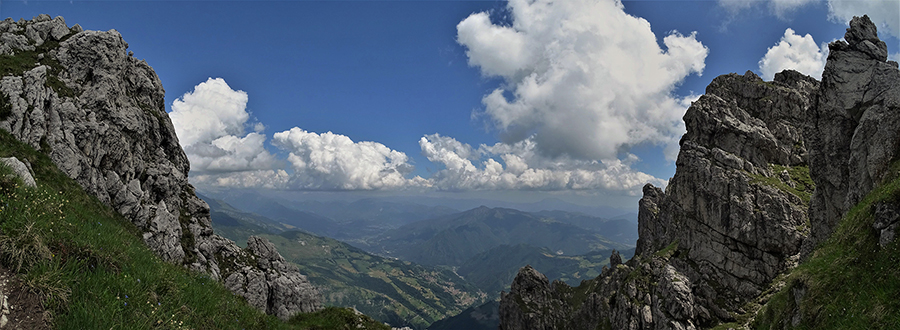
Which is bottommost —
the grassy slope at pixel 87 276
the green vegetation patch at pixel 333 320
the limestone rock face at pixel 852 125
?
the green vegetation patch at pixel 333 320

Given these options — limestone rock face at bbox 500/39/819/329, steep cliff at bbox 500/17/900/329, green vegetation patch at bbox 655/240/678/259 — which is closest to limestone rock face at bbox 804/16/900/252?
steep cliff at bbox 500/17/900/329

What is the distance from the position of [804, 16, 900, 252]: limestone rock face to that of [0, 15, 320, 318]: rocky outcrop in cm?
5587

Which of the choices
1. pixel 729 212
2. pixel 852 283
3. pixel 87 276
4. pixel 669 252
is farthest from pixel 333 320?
pixel 669 252

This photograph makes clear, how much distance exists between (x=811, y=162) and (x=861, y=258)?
2921 cm

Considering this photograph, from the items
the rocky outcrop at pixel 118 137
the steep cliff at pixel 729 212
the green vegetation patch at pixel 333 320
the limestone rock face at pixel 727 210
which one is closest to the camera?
the green vegetation patch at pixel 333 320

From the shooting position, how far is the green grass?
37.8 feet

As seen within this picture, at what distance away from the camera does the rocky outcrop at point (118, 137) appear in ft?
114

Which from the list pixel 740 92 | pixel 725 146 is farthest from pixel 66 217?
pixel 740 92

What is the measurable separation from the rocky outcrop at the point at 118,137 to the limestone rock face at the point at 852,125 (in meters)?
55.9

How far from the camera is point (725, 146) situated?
310 ft

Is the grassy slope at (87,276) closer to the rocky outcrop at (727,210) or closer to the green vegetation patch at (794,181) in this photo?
the rocky outcrop at (727,210)

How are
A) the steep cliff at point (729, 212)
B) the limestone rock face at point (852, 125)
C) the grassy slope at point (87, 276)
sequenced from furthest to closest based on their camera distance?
1. the steep cliff at point (729, 212)
2. the limestone rock face at point (852, 125)
3. the grassy slope at point (87, 276)

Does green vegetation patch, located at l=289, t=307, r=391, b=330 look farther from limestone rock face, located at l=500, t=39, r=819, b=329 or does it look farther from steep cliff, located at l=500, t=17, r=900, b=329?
limestone rock face, located at l=500, t=39, r=819, b=329

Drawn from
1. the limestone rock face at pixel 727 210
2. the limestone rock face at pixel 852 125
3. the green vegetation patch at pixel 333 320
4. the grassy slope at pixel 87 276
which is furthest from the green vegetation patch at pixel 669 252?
the grassy slope at pixel 87 276
